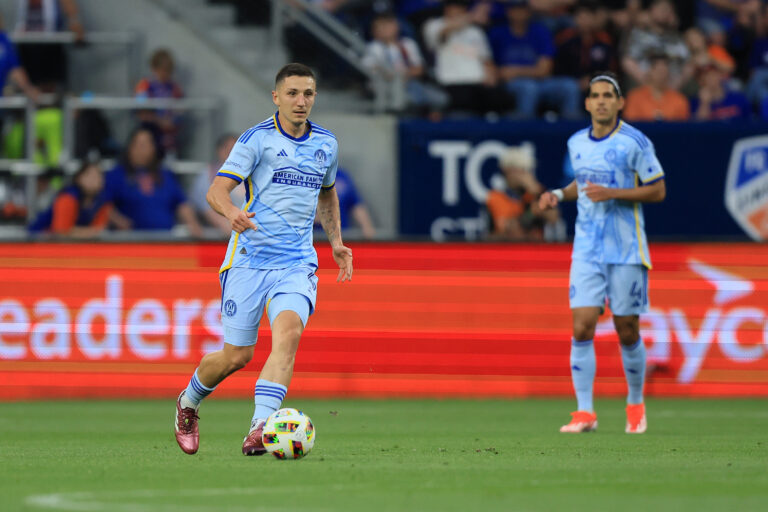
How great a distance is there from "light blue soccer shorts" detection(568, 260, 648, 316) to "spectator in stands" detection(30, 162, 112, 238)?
6684 millimetres

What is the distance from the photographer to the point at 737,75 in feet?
65.1

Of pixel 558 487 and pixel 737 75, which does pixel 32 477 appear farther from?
pixel 737 75

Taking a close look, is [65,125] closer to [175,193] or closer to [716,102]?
[175,193]

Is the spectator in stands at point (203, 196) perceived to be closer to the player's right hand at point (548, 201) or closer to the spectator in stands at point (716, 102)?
the spectator in stands at point (716, 102)

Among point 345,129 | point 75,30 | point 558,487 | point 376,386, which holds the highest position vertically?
point 75,30

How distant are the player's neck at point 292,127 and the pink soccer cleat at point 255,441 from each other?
1.67 m

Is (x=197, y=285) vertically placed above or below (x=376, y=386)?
above

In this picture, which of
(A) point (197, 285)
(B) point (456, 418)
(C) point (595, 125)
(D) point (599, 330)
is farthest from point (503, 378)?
(C) point (595, 125)

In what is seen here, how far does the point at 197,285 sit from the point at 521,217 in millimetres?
3871

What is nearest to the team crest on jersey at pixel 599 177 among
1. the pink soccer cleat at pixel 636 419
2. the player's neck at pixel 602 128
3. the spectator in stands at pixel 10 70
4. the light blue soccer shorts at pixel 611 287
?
the player's neck at pixel 602 128

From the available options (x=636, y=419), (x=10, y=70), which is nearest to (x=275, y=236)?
(x=636, y=419)

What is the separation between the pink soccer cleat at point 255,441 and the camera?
8477 millimetres

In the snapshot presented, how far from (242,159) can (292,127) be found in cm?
37

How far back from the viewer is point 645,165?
10984 millimetres
